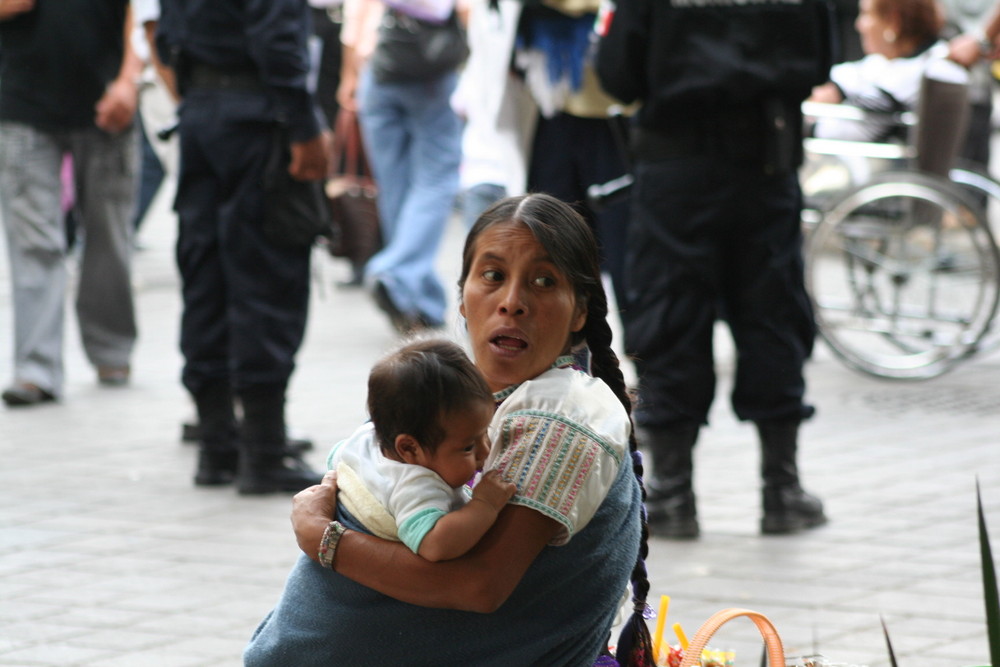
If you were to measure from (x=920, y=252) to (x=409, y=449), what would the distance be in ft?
17.2

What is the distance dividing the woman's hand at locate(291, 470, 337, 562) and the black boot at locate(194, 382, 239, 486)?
2998mm

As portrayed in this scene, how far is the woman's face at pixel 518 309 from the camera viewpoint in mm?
2307

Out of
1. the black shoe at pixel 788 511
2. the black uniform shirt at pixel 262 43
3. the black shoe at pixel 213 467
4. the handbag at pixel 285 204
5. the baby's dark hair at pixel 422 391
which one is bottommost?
the black shoe at pixel 213 467

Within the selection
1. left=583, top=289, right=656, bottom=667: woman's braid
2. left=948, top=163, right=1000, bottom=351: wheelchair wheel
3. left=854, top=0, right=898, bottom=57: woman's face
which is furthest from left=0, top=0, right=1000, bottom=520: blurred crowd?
left=583, top=289, right=656, bottom=667: woman's braid

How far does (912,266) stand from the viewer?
6953mm

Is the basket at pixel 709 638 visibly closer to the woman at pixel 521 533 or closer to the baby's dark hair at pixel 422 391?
the woman at pixel 521 533

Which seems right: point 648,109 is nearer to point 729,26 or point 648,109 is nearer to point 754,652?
point 729,26

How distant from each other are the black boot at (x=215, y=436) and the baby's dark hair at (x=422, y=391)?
10.6 feet

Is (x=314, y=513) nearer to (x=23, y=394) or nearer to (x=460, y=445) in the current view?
(x=460, y=445)

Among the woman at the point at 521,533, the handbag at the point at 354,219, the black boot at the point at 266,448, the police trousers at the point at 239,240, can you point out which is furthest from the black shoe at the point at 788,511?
the handbag at the point at 354,219

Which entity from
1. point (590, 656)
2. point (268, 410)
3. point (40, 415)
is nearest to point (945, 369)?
point (268, 410)

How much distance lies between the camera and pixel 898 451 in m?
5.69

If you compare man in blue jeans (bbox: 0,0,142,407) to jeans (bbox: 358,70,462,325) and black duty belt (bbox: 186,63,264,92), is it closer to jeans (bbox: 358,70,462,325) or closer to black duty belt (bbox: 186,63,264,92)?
black duty belt (bbox: 186,63,264,92)

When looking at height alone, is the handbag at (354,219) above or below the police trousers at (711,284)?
below
